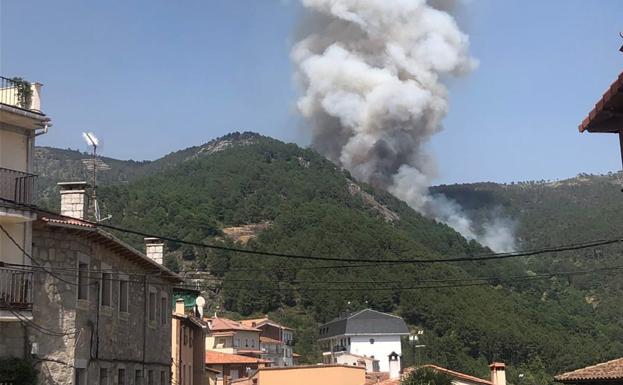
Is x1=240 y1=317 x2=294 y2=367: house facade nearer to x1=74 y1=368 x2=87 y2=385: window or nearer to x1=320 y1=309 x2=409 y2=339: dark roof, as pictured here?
x1=320 y1=309 x2=409 y2=339: dark roof

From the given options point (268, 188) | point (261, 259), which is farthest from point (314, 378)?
point (268, 188)

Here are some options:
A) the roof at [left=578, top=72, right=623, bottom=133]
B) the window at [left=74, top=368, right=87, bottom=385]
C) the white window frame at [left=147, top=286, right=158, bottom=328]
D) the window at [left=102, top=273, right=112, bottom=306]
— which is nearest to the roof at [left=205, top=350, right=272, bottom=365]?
the white window frame at [left=147, top=286, right=158, bottom=328]

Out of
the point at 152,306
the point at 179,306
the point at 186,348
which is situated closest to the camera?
the point at 152,306

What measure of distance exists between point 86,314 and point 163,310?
28.2 ft

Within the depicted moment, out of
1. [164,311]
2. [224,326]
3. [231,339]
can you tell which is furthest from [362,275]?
[164,311]

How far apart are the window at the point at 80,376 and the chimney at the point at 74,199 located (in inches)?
172

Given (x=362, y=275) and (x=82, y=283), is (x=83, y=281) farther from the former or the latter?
(x=362, y=275)

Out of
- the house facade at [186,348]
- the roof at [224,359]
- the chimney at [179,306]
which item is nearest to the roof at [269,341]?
the roof at [224,359]

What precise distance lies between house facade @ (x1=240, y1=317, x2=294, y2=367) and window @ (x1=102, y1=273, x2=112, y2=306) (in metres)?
75.4

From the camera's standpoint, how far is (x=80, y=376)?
25.6m

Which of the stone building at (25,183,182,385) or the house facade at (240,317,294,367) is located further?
the house facade at (240,317,294,367)

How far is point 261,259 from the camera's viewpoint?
447 ft

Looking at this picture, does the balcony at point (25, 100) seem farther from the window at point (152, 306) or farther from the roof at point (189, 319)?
the roof at point (189, 319)

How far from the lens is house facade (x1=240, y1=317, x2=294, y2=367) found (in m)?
106
